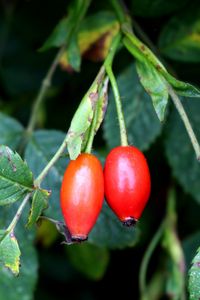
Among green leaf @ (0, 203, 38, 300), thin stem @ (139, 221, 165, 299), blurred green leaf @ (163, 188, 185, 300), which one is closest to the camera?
green leaf @ (0, 203, 38, 300)

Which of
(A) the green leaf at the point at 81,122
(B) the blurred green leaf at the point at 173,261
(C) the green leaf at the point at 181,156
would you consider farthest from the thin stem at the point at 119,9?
(B) the blurred green leaf at the point at 173,261

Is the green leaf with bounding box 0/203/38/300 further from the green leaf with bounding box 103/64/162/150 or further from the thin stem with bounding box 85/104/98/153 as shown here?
the thin stem with bounding box 85/104/98/153

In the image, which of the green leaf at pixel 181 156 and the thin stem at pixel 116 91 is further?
the green leaf at pixel 181 156

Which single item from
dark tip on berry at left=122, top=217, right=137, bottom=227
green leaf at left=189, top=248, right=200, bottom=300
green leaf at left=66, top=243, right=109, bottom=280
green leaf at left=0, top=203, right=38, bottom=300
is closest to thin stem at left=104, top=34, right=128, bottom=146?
dark tip on berry at left=122, top=217, right=137, bottom=227

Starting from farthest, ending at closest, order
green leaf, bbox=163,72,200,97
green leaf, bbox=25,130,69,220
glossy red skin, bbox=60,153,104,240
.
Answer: green leaf, bbox=25,130,69,220
green leaf, bbox=163,72,200,97
glossy red skin, bbox=60,153,104,240

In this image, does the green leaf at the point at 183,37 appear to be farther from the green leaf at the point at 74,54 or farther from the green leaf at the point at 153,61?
the green leaf at the point at 153,61

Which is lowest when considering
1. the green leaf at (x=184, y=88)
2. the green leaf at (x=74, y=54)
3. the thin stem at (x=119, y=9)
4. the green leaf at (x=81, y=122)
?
the green leaf at (x=74, y=54)

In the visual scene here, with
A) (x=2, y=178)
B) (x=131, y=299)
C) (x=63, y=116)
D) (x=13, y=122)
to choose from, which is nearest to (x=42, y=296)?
(x=131, y=299)

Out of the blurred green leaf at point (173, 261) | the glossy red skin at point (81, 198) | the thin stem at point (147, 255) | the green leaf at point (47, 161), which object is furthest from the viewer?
the thin stem at point (147, 255)
